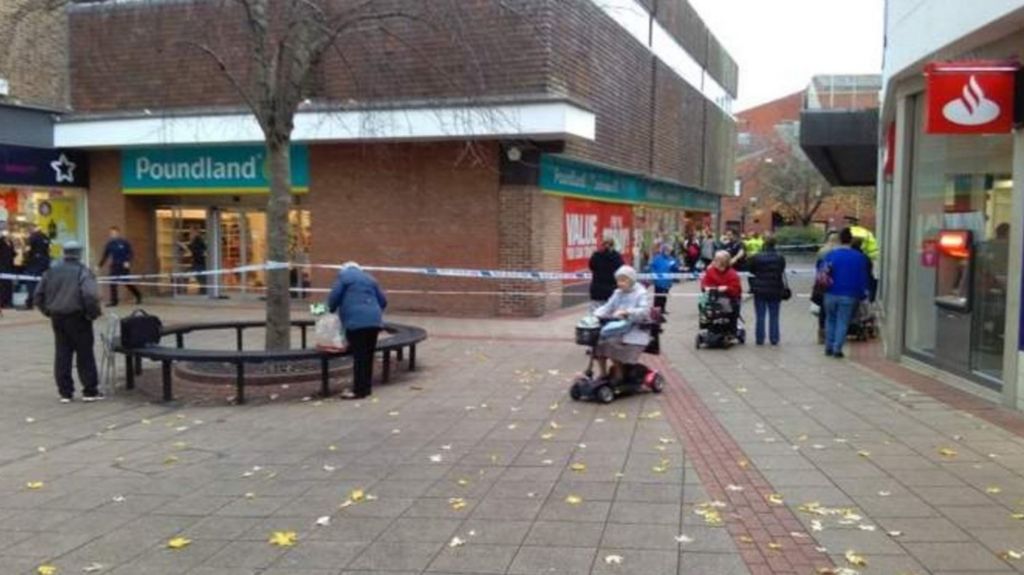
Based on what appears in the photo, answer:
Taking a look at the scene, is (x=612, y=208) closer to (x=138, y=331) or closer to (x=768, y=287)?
(x=768, y=287)

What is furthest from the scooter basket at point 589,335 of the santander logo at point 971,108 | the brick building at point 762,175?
the brick building at point 762,175

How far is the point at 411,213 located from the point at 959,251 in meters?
10.5

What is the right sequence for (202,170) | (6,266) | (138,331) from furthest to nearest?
(202,170) < (6,266) < (138,331)

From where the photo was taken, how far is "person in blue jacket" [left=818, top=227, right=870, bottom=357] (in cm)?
1220

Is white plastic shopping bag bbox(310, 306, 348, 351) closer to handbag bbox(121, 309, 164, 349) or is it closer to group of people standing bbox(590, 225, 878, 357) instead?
handbag bbox(121, 309, 164, 349)

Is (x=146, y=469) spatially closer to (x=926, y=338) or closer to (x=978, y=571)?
(x=978, y=571)

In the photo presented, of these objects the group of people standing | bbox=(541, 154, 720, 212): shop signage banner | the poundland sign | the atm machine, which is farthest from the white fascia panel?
the atm machine

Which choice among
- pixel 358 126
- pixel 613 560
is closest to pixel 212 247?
pixel 358 126

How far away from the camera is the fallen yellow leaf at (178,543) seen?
5176 mm

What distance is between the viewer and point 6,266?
1864 centimetres

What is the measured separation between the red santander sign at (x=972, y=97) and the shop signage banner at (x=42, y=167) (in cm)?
1698

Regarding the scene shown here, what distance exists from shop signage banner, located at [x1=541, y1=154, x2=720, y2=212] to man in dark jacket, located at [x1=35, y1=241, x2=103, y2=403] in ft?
31.3

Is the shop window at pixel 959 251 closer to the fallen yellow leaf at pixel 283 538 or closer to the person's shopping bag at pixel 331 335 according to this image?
the person's shopping bag at pixel 331 335

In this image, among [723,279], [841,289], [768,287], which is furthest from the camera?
[768,287]
